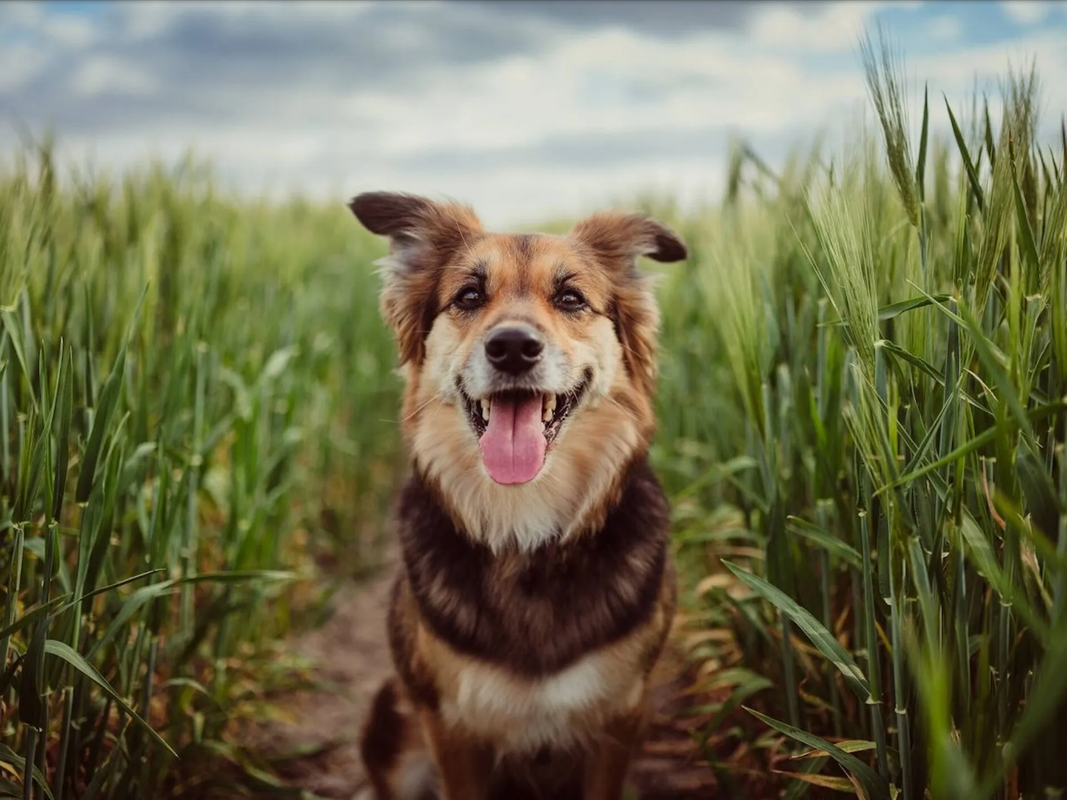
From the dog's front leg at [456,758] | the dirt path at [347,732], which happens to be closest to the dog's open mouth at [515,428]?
the dog's front leg at [456,758]

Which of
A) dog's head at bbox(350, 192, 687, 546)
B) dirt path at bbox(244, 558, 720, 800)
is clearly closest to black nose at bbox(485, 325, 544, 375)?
dog's head at bbox(350, 192, 687, 546)

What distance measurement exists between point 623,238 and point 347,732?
2198 mm

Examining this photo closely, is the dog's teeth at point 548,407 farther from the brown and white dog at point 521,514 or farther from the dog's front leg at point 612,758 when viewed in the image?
the dog's front leg at point 612,758

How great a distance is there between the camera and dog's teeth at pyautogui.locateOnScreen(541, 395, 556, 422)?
2170 millimetres

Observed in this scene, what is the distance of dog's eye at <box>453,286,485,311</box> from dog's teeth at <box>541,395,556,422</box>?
0.39 m

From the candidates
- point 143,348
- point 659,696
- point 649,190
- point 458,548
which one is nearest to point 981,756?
point 458,548

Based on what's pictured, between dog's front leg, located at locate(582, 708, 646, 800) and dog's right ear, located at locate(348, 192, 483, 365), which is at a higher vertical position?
dog's right ear, located at locate(348, 192, 483, 365)

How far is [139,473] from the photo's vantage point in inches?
89.5

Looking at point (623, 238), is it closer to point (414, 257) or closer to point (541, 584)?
point (414, 257)

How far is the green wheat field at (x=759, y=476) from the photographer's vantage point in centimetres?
144

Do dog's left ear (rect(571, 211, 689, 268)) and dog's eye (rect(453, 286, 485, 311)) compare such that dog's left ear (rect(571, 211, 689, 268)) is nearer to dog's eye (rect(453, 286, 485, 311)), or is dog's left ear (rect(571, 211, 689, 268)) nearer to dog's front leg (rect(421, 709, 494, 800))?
dog's eye (rect(453, 286, 485, 311))

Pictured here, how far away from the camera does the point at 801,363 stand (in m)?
2.29

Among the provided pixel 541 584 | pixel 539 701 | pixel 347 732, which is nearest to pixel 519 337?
pixel 541 584

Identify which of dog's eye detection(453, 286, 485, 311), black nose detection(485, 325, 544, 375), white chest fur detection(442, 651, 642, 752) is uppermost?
dog's eye detection(453, 286, 485, 311)
